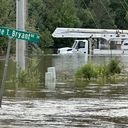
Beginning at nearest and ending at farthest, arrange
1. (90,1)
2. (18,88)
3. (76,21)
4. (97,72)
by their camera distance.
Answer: (18,88) → (97,72) → (76,21) → (90,1)

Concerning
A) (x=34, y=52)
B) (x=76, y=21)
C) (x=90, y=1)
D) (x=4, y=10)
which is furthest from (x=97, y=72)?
(x=90, y=1)

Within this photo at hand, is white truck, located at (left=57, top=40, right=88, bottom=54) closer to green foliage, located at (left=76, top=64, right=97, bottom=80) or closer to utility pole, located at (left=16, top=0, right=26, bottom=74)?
green foliage, located at (left=76, top=64, right=97, bottom=80)

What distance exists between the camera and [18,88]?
20344 mm

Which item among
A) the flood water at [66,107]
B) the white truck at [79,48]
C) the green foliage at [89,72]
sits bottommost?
the flood water at [66,107]

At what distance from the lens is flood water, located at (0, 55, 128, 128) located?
12125mm

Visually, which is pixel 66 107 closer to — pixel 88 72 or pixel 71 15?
pixel 88 72

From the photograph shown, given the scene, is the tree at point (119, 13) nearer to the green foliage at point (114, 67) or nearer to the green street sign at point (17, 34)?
the green foliage at point (114, 67)

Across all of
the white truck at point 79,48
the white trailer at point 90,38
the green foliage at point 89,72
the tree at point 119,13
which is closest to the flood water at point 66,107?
the green foliage at point 89,72

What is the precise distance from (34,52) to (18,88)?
45.5m

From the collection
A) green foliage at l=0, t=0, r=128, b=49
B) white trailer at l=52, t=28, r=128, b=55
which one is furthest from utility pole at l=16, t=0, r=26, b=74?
green foliage at l=0, t=0, r=128, b=49

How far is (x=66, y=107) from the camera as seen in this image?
14.8 m

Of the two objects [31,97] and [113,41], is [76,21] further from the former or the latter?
[31,97]

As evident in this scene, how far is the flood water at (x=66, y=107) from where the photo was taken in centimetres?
1212

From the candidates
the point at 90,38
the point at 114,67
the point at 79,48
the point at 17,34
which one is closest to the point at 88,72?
the point at 114,67
